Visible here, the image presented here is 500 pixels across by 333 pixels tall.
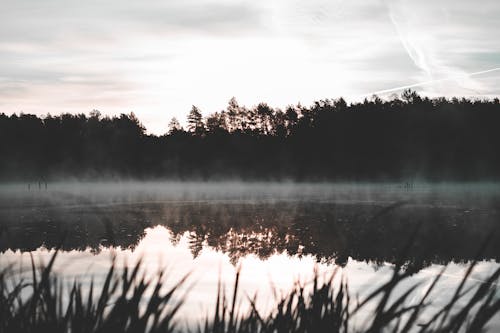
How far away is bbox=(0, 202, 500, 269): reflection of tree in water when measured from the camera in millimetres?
12516

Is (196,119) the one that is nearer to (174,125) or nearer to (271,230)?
(174,125)

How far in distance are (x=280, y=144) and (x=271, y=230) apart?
176 ft

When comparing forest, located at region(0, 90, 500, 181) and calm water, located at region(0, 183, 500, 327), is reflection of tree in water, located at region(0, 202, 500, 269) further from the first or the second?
forest, located at region(0, 90, 500, 181)

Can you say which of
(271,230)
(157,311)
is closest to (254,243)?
(271,230)

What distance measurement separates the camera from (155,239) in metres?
15.2

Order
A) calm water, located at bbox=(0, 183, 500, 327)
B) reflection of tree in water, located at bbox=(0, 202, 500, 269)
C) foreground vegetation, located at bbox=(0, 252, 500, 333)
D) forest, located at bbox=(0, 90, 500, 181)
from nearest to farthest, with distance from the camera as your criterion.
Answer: foreground vegetation, located at bbox=(0, 252, 500, 333) → calm water, located at bbox=(0, 183, 500, 327) → reflection of tree in water, located at bbox=(0, 202, 500, 269) → forest, located at bbox=(0, 90, 500, 181)

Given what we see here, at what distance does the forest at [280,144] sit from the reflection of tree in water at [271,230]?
135ft

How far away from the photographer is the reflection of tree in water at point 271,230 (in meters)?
12.5

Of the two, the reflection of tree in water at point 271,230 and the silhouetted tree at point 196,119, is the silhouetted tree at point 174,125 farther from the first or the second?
the reflection of tree in water at point 271,230

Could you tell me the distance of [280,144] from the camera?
69.8 metres

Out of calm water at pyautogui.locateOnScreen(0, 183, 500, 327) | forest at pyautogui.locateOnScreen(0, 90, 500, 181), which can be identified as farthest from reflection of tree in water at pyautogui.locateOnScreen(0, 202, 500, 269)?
forest at pyautogui.locateOnScreen(0, 90, 500, 181)

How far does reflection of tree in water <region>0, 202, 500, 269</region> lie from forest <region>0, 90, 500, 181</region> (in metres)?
41.1

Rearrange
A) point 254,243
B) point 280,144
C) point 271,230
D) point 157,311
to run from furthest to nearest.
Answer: point 280,144, point 271,230, point 254,243, point 157,311

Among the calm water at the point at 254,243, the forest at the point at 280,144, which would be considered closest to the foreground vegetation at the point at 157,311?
the calm water at the point at 254,243
